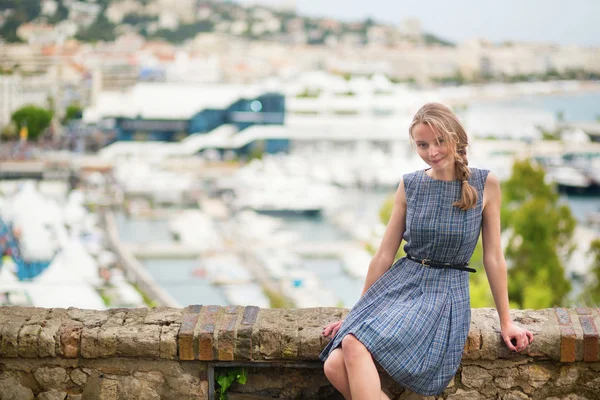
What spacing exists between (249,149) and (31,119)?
12.7 meters

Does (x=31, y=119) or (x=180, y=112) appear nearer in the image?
(x=31, y=119)

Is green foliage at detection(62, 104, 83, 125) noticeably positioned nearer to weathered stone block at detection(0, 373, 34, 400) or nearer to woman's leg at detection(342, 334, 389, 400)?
weathered stone block at detection(0, 373, 34, 400)

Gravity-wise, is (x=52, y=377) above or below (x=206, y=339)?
below

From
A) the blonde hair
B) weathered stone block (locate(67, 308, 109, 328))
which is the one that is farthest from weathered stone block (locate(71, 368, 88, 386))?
the blonde hair

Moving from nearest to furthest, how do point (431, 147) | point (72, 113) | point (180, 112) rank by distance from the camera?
point (431, 147) < point (180, 112) < point (72, 113)

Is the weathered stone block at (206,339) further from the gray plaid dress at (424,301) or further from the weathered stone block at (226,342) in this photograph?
the gray plaid dress at (424,301)

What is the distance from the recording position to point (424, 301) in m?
1.69

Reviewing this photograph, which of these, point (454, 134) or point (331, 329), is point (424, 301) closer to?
point (331, 329)

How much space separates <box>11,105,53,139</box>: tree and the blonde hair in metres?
48.6

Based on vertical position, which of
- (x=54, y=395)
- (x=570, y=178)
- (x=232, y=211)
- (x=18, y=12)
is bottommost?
(x=232, y=211)

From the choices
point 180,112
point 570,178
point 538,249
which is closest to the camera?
point 538,249

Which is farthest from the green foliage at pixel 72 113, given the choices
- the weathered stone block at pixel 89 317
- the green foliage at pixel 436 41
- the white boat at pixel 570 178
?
the weathered stone block at pixel 89 317

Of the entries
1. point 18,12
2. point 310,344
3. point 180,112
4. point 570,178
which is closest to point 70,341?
point 310,344

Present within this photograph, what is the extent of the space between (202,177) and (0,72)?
58.6 feet
